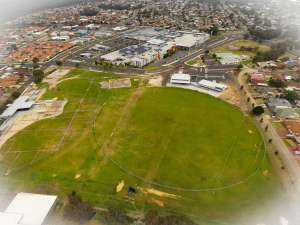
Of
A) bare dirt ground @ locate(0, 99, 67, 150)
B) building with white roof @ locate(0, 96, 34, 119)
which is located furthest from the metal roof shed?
building with white roof @ locate(0, 96, 34, 119)

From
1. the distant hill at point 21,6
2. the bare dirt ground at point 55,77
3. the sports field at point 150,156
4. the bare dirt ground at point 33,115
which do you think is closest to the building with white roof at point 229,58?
the sports field at point 150,156

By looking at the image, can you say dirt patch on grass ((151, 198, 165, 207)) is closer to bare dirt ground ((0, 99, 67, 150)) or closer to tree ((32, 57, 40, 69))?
bare dirt ground ((0, 99, 67, 150))

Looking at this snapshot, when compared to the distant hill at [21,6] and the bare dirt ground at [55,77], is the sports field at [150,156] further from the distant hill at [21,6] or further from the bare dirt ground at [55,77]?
the distant hill at [21,6]

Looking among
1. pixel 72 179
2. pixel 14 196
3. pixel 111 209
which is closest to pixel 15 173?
pixel 14 196

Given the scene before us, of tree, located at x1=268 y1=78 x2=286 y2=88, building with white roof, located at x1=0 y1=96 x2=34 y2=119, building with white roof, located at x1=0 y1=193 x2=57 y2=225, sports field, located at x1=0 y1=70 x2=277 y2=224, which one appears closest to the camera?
building with white roof, located at x1=0 y1=193 x2=57 y2=225

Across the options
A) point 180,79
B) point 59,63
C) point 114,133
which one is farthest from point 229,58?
point 59,63

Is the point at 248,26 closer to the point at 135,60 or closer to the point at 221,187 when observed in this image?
the point at 135,60
